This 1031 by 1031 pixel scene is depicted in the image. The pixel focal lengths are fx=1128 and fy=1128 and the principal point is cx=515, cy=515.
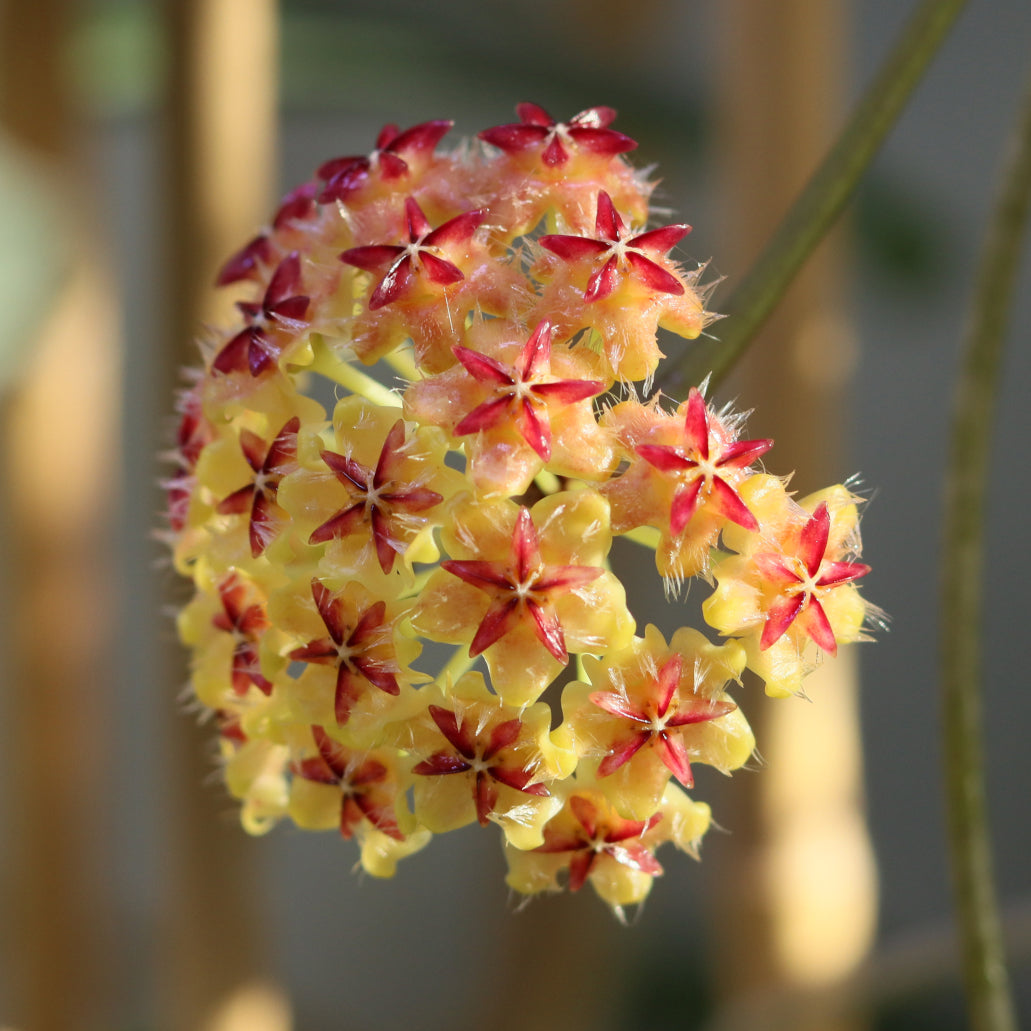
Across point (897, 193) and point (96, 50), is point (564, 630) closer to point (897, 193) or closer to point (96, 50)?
point (96, 50)

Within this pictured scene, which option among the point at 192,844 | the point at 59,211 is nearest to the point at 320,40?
the point at 59,211

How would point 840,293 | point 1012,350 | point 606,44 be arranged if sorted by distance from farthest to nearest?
point 1012,350 < point 606,44 < point 840,293

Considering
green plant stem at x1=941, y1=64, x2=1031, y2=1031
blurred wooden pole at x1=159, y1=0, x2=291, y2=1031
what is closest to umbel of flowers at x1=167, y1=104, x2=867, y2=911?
green plant stem at x1=941, y1=64, x2=1031, y2=1031

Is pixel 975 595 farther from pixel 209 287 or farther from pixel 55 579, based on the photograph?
pixel 55 579

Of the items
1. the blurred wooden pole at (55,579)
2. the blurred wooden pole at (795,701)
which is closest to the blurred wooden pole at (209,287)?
the blurred wooden pole at (55,579)

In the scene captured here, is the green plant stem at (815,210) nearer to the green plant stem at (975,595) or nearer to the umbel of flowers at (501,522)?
the umbel of flowers at (501,522)

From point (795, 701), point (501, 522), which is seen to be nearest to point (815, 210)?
point (501, 522)

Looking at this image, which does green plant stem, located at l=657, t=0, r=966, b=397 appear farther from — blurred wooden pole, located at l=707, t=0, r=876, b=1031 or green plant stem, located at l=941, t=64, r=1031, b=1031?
blurred wooden pole, located at l=707, t=0, r=876, b=1031
